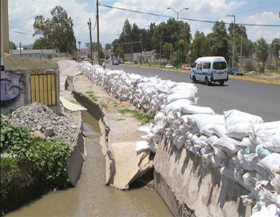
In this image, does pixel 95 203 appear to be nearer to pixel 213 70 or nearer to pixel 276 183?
pixel 276 183

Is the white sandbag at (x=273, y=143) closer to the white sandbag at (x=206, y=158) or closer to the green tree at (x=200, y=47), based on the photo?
the white sandbag at (x=206, y=158)

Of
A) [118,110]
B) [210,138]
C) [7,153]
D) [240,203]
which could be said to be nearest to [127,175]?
[7,153]

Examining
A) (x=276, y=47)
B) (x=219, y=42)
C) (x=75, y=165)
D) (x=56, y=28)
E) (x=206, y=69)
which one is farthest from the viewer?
(x=56, y=28)

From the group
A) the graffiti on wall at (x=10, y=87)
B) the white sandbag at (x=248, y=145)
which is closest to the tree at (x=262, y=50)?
Result: the graffiti on wall at (x=10, y=87)

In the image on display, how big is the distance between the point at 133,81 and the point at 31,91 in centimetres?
411

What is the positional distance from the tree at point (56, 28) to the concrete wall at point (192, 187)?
71136 mm

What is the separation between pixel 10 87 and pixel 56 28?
67905 mm

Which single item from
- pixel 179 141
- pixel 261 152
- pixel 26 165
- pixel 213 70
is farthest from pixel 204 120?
pixel 213 70

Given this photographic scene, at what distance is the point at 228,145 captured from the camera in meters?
4.21

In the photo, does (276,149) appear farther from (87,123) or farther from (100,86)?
(100,86)

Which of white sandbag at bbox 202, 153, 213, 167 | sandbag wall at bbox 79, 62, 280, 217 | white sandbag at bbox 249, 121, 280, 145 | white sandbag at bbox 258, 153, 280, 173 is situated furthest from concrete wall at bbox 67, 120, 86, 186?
white sandbag at bbox 258, 153, 280, 173

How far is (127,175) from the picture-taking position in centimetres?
729

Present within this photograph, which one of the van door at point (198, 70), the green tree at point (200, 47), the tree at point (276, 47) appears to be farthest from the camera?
the tree at point (276, 47)

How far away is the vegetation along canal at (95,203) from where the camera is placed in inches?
249
